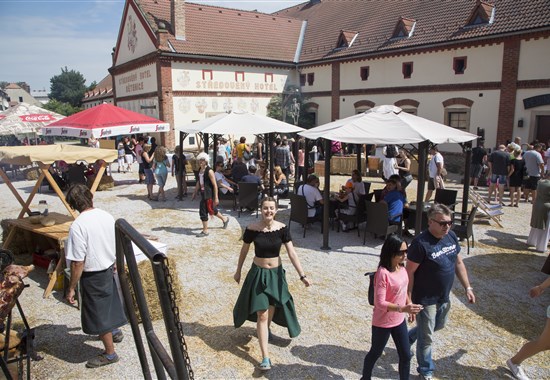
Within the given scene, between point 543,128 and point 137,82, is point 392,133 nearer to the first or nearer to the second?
point 543,128

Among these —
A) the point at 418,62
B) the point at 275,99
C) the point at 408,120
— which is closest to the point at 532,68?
the point at 418,62

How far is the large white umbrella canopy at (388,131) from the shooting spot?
6992 mm

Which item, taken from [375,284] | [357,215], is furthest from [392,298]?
[357,215]

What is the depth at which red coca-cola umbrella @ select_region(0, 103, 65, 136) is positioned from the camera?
18.0m

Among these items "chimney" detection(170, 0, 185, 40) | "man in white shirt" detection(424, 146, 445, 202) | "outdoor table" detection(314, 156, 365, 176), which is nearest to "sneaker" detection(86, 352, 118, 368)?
"man in white shirt" detection(424, 146, 445, 202)

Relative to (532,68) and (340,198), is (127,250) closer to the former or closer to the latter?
(340,198)

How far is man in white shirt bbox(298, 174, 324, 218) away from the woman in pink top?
510 centimetres

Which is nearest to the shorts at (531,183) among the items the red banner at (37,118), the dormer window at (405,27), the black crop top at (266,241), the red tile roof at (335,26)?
the red tile roof at (335,26)

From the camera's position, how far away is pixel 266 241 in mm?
4184

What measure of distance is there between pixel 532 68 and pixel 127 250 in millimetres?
19200

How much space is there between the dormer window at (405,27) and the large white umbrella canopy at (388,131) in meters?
15.6

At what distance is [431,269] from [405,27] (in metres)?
20.6

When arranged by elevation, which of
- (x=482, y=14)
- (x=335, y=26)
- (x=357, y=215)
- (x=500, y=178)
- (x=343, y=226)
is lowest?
(x=343, y=226)

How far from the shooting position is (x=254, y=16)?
97.9 ft
